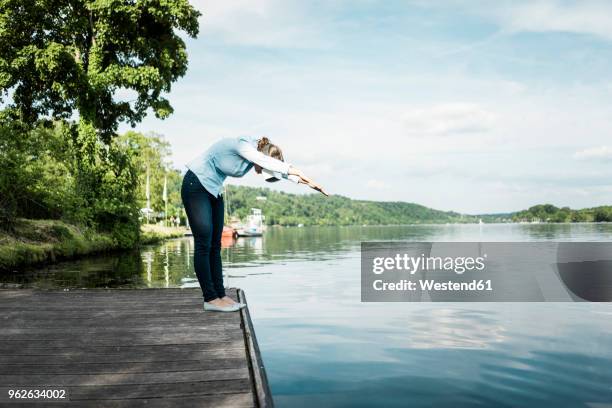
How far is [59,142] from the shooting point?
23.6m

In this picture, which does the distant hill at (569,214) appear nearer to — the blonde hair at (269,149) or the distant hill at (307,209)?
the distant hill at (307,209)

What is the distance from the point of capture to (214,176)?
5.55 meters

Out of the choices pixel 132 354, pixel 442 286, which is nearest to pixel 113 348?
pixel 132 354

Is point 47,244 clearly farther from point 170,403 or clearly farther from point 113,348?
point 170,403

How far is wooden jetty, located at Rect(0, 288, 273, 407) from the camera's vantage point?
130 inches

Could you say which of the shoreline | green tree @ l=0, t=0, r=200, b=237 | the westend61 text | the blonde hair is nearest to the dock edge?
the blonde hair

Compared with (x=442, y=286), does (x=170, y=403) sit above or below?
above

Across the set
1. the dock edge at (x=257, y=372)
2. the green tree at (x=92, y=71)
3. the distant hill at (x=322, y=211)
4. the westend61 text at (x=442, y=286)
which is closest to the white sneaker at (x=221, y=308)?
the dock edge at (x=257, y=372)

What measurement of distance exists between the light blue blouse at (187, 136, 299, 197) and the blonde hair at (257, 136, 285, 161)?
0.20 feet

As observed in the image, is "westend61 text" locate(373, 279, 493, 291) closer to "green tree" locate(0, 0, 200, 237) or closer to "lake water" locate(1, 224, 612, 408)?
"lake water" locate(1, 224, 612, 408)

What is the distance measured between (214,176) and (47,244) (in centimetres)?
1771

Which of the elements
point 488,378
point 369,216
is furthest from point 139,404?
point 369,216

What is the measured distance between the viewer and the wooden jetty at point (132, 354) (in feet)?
10.9

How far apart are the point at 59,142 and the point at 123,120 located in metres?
3.06
